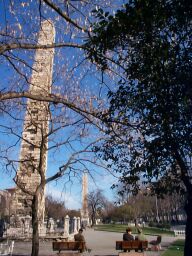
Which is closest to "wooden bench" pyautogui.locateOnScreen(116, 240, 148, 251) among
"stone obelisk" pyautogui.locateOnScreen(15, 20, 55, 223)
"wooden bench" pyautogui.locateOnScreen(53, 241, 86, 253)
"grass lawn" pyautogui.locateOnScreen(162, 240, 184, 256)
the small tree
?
"wooden bench" pyautogui.locateOnScreen(53, 241, 86, 253)

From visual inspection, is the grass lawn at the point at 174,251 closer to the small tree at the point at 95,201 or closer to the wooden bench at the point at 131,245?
the wooden bench at the point at 131,245

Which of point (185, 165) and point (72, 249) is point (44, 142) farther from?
point (185, 165)

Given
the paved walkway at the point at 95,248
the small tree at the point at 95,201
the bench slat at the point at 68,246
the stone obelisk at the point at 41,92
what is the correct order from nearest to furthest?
the stone obelisk at the point at 41,92 → the bench slat at the point at 68,246 → the paved walkway at the point at 95,248 → the small tree at the point at 95,201

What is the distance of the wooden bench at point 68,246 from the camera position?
52.1 ft

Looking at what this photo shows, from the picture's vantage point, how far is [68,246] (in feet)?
52.6

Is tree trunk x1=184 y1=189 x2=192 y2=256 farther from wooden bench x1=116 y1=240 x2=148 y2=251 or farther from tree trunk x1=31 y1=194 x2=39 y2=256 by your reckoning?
tree trunk x1=31 y1=194 x2=39 y2=256

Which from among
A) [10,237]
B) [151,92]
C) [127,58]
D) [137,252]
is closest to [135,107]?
[151,92]

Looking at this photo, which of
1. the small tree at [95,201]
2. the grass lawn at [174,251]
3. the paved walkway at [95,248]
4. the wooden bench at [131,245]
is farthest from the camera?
the small tree at [95,201]

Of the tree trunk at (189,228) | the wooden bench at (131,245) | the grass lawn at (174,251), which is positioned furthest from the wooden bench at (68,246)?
the tree trunk at (189,228)

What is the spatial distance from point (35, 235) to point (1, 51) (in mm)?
10036

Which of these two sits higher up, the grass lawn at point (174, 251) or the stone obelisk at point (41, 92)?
the stone obelisk at point (41, 92)

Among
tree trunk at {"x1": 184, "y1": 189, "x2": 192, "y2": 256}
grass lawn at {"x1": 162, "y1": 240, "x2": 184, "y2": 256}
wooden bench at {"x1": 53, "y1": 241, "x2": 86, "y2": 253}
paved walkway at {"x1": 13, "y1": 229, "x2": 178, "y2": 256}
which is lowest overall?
paved walkway at {"x1": 13, "y1": 229, "x2": 178, "y2": 256}

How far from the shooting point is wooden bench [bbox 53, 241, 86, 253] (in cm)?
1589

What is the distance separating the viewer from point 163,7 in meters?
8.21
